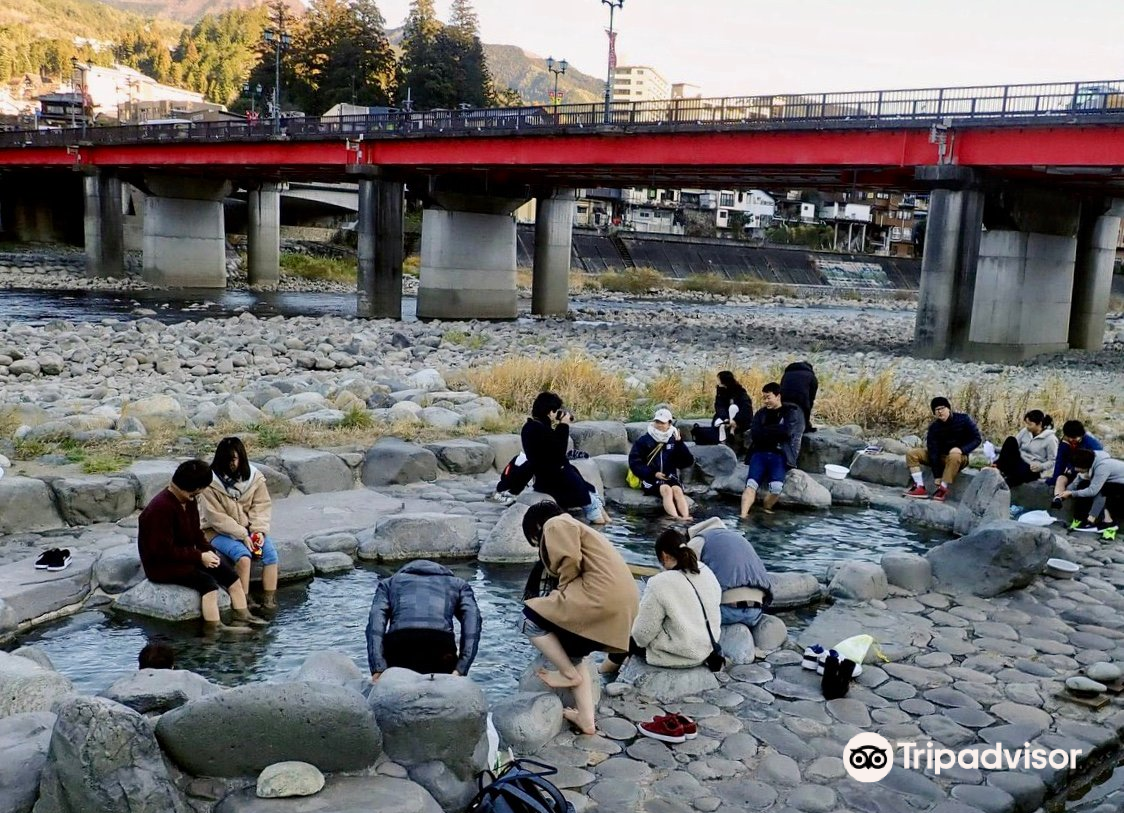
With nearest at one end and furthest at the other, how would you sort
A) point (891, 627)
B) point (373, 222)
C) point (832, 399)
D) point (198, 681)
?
point (198, 681), point (891, 627), point (832, 399), point (373, 222)

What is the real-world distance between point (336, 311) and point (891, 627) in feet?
122

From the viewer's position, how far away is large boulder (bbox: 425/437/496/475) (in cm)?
1185

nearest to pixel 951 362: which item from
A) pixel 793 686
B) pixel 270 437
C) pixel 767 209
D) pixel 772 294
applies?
pixel 270 437

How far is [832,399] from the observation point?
1577cm

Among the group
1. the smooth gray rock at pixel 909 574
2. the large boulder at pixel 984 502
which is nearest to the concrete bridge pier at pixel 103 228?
the large boulder at pixel 984 502

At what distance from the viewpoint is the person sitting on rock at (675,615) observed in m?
6.34

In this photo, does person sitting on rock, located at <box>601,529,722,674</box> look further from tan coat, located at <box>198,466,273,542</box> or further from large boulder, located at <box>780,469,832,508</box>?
large boulder, located at <box>780,469,832,508</box>

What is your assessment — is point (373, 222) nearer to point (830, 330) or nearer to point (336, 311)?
point (336, 311)

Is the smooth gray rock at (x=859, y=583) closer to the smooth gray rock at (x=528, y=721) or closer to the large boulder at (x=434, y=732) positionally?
the smooth gray rock at (x=528, y=721)

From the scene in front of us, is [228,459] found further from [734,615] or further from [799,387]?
[799,387]

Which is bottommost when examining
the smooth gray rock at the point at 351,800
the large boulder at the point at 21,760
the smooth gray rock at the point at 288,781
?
the smooth gray rock at the point at 351,800

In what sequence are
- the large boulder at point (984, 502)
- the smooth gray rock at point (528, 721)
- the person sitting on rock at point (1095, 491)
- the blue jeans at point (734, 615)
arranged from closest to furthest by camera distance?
1. the smooth gray rock at point (528, 721)
2. the blue jeans at point (734, 615)
3. the large boulder at point (984, 502)
4. the person sitting on rock at point (1095, 491)

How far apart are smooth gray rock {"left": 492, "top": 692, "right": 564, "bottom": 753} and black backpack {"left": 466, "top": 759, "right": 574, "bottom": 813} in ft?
2.18

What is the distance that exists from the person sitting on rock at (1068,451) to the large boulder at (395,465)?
7.10 metres
